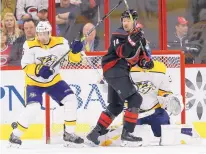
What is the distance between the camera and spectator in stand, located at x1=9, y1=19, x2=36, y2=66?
267 inches

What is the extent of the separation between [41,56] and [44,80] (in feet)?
0.62

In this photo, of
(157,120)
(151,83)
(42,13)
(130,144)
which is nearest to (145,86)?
(151,83)

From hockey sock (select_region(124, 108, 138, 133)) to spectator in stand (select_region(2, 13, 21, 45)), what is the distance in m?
1.76

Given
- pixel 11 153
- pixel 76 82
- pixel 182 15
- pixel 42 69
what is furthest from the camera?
pixel 182 15

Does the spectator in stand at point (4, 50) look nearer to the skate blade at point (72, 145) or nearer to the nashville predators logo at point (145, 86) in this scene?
the skate blade at point (72, 145)

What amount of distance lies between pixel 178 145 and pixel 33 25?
1909 millimetres

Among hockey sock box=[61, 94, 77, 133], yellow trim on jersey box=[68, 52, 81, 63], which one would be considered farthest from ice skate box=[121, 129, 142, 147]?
yellow trim on jersey box=[68, 52, 81, 63]

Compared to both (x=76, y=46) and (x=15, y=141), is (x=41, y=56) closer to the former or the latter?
(x=76, y=46)

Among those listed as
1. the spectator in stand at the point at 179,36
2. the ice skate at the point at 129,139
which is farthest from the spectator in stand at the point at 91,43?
the ice skate at the point at 129,139

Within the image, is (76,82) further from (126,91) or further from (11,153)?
(11,153)

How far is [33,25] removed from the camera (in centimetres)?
678

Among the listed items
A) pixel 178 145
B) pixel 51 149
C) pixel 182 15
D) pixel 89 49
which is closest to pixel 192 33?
pixel 182 15

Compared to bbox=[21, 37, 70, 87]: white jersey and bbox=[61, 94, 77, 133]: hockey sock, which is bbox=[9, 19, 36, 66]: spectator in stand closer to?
bbox=[21, 37, 70, 87]: white jersey

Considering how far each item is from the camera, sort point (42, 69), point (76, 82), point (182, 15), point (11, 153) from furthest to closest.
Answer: point (182, 15) → point (76, 82) → point (42, 69) → point (11, 153)
